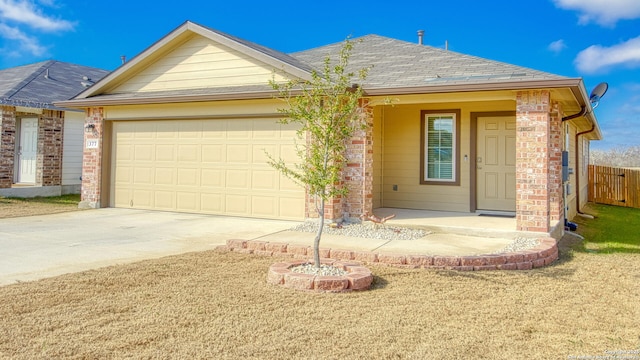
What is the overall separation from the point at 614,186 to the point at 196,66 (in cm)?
1646

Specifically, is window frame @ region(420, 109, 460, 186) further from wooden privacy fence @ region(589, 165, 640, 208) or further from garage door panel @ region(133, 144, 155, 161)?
wooden privacy fence @ region(589, 165, 640, 208)

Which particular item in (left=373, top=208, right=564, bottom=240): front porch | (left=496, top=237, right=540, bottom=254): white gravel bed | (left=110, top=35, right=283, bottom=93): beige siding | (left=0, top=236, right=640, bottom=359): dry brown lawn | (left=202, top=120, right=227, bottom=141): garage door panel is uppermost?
(left=110, top=35, right=283, bottom=93): beige siding

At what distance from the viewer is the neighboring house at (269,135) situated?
29.0ft

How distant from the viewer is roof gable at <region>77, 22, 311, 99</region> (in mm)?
10023

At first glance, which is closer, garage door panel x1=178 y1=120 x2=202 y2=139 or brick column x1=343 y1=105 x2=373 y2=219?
brick column x1=343 y1=105 x2=373 y2=219

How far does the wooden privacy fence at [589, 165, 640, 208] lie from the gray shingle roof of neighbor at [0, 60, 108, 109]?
66.4 ft

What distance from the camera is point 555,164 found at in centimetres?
910

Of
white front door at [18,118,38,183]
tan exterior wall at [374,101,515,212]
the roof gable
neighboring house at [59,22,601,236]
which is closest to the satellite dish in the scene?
neighboring house at [59,22,601,236]

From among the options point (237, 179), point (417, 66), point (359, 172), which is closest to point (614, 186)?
point (417, 66)

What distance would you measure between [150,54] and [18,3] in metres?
17.5

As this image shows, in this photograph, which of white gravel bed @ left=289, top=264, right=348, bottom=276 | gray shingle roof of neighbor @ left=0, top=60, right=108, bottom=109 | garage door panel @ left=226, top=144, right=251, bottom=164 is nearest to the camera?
white gravel bed @ left=289, top=264, right=348, bottom=276

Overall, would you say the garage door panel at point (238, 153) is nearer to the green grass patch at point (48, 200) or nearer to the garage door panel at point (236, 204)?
the garage door panel at point (236, 204)

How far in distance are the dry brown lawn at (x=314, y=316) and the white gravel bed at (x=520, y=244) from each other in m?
0.87

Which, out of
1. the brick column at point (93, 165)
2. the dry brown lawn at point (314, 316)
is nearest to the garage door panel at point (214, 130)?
the brick column at point (93, 165)
